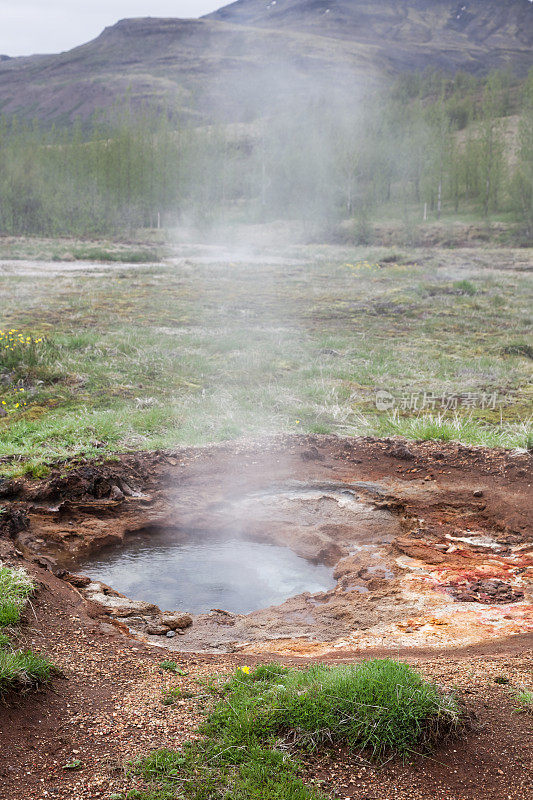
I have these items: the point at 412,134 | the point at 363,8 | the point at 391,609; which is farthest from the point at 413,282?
the point at 363,8

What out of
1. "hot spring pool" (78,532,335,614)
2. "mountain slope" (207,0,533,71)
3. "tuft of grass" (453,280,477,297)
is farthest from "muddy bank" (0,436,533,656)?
"mountain slope" (207,0,533,71)

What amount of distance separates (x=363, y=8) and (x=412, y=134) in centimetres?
11516

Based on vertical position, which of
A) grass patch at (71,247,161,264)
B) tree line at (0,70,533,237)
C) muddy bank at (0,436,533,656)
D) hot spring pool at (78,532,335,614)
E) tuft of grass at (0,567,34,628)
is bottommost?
hot spring pool at (78,532,335,614)

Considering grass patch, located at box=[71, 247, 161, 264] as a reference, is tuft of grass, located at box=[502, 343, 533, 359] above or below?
below

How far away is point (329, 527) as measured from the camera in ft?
19.9

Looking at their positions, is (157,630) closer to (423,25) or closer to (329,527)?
(329,527)

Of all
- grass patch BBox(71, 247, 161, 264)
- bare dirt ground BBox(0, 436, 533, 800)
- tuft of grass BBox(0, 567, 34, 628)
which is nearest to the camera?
bare dirt ground BBox(0, 436, 533, 800)

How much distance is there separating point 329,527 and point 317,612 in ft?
4.63

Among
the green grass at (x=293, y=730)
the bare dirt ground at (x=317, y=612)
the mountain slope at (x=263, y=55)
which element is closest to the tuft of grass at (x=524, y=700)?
the bare dirt ground at (x=317, y=612)

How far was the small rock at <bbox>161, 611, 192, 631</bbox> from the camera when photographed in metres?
4.49

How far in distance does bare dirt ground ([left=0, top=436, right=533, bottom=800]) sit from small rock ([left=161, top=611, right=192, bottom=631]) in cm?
11

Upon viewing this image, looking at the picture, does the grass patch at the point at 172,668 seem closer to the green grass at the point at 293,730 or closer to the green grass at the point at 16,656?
the green grass at the point at 293,730

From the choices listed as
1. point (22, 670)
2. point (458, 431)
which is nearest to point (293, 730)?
point (22, 670)
